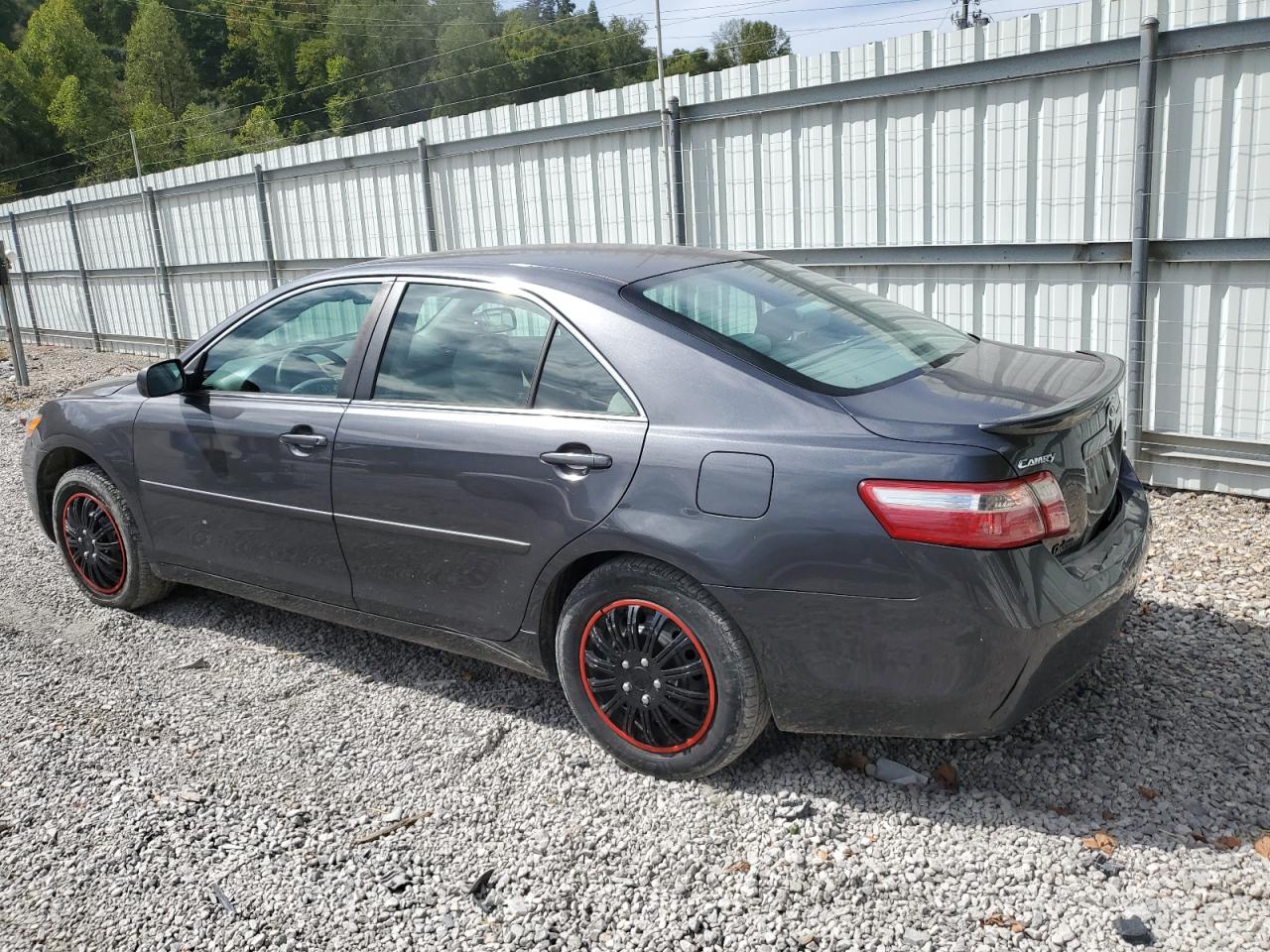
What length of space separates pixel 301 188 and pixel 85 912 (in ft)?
33.8

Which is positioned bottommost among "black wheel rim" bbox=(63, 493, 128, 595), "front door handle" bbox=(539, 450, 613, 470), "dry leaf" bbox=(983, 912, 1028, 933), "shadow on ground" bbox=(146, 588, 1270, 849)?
"shadow on ground" bbox=(146, 588, 1270, 849)

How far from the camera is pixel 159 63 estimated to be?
79562 mm

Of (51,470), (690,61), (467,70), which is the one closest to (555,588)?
(51,470)

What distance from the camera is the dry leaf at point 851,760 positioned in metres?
3.21

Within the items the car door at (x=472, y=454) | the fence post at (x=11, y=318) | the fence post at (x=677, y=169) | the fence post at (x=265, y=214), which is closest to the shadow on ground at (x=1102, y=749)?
the car door at (x=472, y=454)

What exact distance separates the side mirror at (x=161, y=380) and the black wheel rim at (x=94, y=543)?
2.61 feet

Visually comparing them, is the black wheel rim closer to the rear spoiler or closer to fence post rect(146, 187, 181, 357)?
the rear spoiler

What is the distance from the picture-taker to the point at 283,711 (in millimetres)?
3803

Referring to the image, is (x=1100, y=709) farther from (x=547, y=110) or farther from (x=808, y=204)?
(x=547, y=110)

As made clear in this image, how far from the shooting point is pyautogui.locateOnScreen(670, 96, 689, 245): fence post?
24.7ft

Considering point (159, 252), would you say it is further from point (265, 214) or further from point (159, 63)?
point (159, 63)

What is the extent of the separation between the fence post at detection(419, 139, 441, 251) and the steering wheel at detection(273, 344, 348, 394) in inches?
247

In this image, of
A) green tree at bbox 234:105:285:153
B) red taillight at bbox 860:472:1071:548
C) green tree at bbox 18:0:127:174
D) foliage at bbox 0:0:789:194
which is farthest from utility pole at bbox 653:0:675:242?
green tree at bbox 18:0:127:174

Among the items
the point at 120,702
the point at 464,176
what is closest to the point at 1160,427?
the point at 120,702
